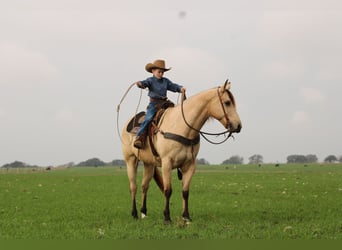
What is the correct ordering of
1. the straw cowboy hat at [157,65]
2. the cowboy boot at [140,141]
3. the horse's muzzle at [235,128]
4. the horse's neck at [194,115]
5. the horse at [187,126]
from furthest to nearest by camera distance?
the cowboy boot at [140,141], the straw cowboy hat at [157,65], the horse's neck at [194,115], the horse at [187,126], the horse's muzzle at [235,128]

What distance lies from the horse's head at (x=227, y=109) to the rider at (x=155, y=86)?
1374mm

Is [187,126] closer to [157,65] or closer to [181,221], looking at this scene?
[157,65]

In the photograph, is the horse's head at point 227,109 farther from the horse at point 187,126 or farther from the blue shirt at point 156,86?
the blue shirt at point 156,86

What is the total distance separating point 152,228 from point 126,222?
142cm

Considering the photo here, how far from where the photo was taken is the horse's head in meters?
10.4

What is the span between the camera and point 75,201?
1756 cm

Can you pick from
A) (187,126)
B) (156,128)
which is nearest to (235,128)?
(187,126)

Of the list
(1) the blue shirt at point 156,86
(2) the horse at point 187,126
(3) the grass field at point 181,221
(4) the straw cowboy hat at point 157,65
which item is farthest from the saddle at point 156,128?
(3) the grass field at point 181,221

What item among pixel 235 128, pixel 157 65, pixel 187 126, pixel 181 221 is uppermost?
pixel 157 65

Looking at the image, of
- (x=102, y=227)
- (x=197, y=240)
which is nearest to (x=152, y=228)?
(x=102, y=227)

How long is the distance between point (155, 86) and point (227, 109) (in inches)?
85.5

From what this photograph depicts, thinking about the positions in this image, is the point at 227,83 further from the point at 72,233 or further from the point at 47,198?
the point at 47,198

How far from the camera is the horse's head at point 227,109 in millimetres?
10438

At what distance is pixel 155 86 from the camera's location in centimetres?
1170
